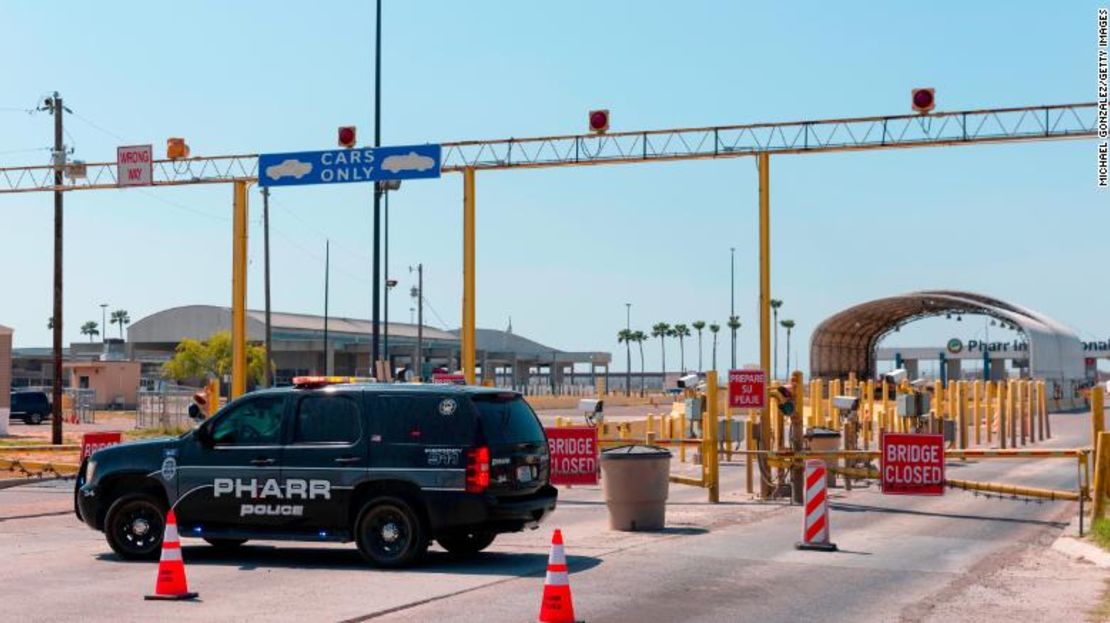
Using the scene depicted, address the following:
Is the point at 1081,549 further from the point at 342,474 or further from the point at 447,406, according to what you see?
the point at 342,474

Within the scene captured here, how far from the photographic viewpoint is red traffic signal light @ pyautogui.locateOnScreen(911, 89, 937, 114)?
89.1 feet

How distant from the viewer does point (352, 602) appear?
12.3 meters

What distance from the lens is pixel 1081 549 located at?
54.0ft

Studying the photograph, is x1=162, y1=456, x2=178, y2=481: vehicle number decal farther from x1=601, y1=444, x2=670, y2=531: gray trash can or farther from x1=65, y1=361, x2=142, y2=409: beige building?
x1=65, y1=361, x2=142, y2=409: beige building

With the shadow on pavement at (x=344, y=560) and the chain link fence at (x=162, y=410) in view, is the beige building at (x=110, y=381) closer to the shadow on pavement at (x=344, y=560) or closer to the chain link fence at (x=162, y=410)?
the chain link fence at (x=162, y=410)

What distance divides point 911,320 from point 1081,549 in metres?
62.8

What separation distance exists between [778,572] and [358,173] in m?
17.6

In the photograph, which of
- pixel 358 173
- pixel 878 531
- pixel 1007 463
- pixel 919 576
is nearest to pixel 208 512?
pixel 919 576

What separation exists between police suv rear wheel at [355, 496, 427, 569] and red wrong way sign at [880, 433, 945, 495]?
25.6 ft

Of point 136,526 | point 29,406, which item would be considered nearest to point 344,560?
point 136,526

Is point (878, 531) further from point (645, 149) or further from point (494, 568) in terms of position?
point (645, 149)

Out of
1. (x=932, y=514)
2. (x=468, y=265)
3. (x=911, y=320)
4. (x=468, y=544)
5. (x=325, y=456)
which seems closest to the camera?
(x=325, y=456)

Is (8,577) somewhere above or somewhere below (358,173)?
below

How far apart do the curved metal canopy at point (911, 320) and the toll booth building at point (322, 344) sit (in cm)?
2109
